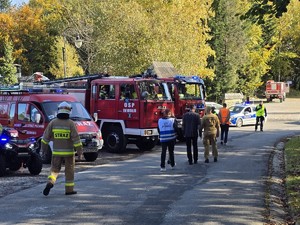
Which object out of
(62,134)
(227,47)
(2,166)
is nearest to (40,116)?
(2,166)

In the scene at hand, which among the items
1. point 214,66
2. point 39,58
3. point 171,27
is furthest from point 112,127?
point 39,58

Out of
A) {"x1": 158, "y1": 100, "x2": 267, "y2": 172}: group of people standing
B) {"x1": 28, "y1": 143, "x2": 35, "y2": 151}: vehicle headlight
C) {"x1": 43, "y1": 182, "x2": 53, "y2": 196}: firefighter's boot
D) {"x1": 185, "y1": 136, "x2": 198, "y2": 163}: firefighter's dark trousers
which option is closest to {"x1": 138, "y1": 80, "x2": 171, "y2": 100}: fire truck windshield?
{"x1": 158, "y1": 100, "x2": 267, "y2": 172}: group of people standing

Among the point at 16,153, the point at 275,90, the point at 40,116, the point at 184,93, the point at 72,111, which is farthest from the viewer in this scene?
the point at 275,90

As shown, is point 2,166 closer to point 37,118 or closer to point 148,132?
point 37,118

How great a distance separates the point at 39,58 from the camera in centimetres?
6775

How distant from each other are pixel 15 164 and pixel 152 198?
5.38 metres

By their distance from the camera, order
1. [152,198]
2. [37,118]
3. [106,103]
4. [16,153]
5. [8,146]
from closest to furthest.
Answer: [152,198]
[8,146]
[16,153]
[37,118]
[106,103]

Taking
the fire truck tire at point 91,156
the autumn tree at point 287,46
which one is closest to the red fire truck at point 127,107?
the fire truck tire at point 91,156

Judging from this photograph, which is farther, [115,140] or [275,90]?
[275,90]

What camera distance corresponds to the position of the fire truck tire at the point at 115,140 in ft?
62.2

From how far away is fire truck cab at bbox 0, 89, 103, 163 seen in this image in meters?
16.0

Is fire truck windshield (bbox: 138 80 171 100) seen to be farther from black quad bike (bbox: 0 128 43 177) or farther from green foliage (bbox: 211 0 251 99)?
green foliage (bbox: 211 0 251 99)

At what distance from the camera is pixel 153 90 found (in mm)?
19156

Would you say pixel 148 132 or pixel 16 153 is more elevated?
pixel 148 132
